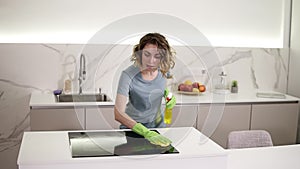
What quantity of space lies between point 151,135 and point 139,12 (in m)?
2.01

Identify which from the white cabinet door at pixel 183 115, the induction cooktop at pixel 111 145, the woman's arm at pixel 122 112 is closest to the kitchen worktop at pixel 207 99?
the white cabinet door at pixel 183 115

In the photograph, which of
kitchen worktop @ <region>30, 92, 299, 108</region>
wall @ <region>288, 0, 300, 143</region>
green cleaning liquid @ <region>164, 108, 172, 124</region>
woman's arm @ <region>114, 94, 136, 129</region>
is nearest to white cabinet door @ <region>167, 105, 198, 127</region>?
green cleaning liquid @ <region>164, 108, 172, 124</region>

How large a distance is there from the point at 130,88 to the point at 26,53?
1847 millimetres

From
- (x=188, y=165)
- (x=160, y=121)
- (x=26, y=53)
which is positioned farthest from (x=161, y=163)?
(x=26, y=53)

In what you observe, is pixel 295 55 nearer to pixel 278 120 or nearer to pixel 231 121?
pixel 278 120

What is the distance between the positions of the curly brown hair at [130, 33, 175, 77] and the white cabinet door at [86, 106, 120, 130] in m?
0.29

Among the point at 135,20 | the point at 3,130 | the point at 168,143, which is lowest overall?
the point at 3,130

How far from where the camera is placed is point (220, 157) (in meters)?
1.60

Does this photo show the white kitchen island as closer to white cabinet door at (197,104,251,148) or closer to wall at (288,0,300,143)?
white cabinet door at (197,104,251,148)

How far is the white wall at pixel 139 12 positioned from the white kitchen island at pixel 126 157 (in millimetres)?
1623

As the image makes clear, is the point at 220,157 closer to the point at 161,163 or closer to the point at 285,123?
the point at 161,163

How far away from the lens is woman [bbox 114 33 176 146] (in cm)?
145

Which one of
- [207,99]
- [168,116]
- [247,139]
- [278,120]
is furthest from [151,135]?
[278,120]

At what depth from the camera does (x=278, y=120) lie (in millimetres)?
3320
